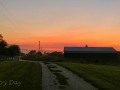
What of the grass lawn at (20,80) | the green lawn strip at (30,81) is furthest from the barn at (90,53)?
the green lawn strip at (30,81)

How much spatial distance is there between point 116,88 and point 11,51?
110420mm

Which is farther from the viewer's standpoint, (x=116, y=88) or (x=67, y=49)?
(x=67, y=49)

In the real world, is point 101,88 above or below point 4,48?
below

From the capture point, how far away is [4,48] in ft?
412

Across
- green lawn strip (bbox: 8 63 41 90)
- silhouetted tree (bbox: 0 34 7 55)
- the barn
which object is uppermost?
silhouetted tree (bbox: 0 34 7 55)

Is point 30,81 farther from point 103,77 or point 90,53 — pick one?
point 90,53

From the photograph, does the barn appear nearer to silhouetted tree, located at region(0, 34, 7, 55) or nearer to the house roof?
the house roof

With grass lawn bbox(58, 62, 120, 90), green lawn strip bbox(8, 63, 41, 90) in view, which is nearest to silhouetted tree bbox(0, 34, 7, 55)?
grass lawn bbox(58, 62, 120, 90)

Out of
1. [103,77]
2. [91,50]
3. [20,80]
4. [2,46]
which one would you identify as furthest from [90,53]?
[20,80]

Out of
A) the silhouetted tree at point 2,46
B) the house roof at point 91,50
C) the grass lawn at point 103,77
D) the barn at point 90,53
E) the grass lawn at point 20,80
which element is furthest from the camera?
A: the silhouetted tree at point 2,46

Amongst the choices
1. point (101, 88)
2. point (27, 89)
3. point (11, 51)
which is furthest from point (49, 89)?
point (11, 51)

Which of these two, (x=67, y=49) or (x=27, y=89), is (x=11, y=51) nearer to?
(x=67, y=49)

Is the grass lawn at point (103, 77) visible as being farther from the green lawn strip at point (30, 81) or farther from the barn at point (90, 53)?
the barn at point (90, 53)

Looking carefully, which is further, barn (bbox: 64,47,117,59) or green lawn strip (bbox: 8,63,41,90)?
barn (bbox: 64,47,117,59)
